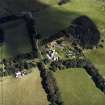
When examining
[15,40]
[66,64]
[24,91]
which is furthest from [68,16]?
[24,91]

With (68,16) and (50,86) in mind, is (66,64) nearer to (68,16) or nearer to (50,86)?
(50,86)

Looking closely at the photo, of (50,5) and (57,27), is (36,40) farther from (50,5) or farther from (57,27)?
(50,5)

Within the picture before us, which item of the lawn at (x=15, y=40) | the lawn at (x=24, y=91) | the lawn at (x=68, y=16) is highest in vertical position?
the lawn at (x=68, y=16)

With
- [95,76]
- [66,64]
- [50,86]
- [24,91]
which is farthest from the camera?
[66,64]

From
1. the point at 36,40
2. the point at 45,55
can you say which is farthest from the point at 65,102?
the point at 36,40

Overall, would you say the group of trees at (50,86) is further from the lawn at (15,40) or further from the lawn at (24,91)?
the lawn at (15,40)

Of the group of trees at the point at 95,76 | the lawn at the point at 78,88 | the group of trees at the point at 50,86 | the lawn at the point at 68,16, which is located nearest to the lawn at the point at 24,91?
the group of trees at the point at 50,86

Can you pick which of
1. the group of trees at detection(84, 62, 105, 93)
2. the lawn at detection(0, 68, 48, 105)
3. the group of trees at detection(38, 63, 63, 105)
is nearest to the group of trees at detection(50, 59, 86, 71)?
the group of trees at detection(84, 62, 105, 93)
